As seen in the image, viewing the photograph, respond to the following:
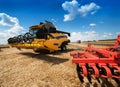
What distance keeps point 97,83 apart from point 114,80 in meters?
0.64

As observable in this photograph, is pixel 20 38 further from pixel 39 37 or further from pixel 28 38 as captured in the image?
pixel 39 37

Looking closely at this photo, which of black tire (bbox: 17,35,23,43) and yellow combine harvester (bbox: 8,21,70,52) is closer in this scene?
yellow combine harvester (bbox: 8,21,70,52)

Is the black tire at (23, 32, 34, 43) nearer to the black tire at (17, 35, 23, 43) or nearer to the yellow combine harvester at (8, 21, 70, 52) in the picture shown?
the yellow combine harvester at (8, 21, 70, 52)

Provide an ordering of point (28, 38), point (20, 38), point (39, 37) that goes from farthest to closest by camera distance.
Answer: point (39, 37), point (20, 38), point (28, 38)

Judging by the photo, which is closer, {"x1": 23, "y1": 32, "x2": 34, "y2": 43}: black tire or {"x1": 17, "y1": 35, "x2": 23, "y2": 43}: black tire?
{"x1": 23, "y1": 32, "x2": 34, "y2": 43}: black tire

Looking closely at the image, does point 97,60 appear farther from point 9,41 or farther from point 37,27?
point 9,41

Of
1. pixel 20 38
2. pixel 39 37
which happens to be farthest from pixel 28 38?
pixel 39 37

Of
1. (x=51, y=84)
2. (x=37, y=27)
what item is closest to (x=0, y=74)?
(x=51, y=84)

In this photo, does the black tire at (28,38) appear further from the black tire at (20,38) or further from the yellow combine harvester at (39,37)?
the black tire at (20,38)

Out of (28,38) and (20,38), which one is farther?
(20,38)

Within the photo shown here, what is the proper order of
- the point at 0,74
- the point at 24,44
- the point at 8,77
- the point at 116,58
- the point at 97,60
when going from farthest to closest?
the point at 24,44, the point at 0,74, the point at 8,77, the point at 97,60, the point at 116,58

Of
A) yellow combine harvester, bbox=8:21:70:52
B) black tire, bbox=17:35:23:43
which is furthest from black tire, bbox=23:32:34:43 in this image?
black tire, bbox=17:35:23:43

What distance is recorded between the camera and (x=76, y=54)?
527 centimetres

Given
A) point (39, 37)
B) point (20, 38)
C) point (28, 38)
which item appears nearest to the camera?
point (28, 38)
